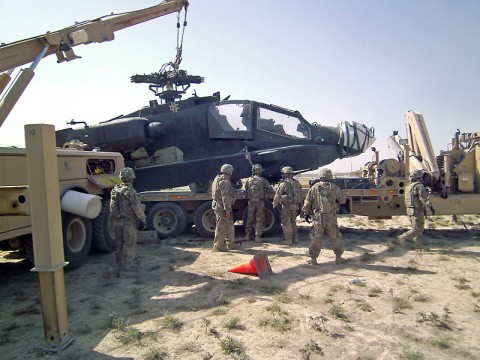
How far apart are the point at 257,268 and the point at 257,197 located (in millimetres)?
2868

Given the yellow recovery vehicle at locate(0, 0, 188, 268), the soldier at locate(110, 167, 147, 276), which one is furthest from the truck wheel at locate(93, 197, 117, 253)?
the soldier at locate(110, 167, 147, 276)

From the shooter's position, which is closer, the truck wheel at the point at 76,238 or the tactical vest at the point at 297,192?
the truck wheel at the point at 76,238

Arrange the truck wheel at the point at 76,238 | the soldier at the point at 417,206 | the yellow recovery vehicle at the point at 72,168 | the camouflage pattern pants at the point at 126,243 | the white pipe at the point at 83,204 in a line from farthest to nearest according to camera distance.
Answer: the soldier at the point at 417,206 → the truck wheel at the point at 76,238 → the camouflage pattern pants at the point at 126,243 → the yellow recovery vehicle at the point at 72,168 → the white pipe at the point at 83,204

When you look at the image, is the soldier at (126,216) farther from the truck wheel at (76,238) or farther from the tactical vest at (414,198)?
the tactical vest at (414,198)

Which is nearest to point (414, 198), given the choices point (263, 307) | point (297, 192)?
point (297, 192)

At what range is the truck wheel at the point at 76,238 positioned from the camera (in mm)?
6297

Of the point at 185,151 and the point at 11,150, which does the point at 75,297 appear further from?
the point at 185,151

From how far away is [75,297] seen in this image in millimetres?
5156

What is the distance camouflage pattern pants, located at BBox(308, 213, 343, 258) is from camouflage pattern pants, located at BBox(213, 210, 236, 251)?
74.2 inches

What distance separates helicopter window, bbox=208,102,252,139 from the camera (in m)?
9.17

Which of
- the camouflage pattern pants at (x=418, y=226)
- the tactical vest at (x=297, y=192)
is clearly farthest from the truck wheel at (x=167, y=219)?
the camouflage pattern pants at (x=418, y=226)

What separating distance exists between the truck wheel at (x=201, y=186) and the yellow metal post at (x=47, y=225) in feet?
19.7

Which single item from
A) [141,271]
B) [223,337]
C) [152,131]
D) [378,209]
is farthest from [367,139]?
[223,337]

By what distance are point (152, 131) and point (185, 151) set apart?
930 millimetres
